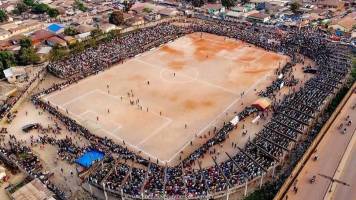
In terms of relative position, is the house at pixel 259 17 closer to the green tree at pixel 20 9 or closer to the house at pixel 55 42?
the house at pixel 55 42

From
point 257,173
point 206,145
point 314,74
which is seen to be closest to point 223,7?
point 314,74

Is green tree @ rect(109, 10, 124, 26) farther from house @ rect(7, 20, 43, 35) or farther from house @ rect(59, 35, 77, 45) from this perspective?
house @ rect(7, 20, 43, 35)

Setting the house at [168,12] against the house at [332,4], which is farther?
the house at [168,12]

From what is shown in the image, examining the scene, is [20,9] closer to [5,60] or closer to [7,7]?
[7,7]

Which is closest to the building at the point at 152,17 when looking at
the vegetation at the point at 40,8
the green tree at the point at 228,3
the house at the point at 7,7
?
the green tree at the point at 228,3

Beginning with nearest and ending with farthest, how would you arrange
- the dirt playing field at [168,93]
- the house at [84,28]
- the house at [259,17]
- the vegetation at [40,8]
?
the dirt playing field at [168,93]
the house at [84,28]
the house at [259,17]
the vegetation at [40,8]

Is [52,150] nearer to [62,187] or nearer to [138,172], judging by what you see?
[62,187]

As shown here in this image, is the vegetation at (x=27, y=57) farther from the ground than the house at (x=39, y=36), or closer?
closer

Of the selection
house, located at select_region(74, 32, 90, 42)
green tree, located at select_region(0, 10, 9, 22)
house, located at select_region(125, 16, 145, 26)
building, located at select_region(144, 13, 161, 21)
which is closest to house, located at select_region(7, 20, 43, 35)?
green tree, located at select_region(0, 10, 9, 22)
